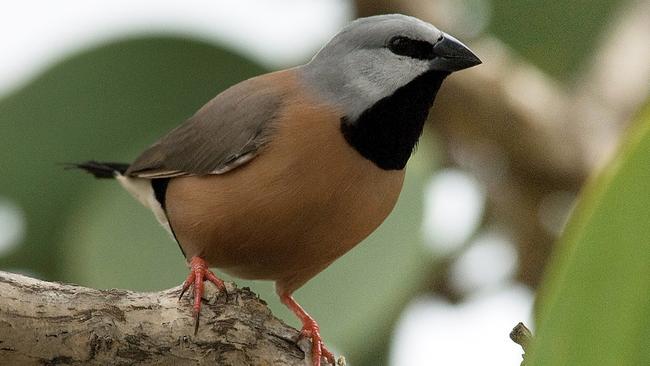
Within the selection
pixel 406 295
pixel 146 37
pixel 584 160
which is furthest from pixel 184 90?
pixel 584 160

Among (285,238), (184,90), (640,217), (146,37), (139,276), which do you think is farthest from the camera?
(184,90)

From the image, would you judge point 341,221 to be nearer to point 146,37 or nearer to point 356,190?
point 356,190

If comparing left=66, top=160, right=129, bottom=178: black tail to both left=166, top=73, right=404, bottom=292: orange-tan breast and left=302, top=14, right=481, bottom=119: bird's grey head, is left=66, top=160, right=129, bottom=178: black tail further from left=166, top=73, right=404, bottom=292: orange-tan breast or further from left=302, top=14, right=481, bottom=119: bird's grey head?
left=302, top=14, right=481, bottom=119: bird's grey head

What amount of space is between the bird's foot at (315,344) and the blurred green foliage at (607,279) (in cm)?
176

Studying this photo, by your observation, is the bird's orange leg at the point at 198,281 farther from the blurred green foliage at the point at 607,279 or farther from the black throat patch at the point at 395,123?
the blurred green foliage at the point at 607,279

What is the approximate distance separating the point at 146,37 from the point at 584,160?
1.92 meters

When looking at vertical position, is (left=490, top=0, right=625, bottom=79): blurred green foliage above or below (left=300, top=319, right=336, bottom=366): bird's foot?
above

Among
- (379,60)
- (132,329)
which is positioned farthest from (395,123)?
(132,329)

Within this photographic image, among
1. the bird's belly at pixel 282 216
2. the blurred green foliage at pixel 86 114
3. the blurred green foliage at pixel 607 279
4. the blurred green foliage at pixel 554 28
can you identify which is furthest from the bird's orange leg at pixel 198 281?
the blurred green foliage at pixel 554 28

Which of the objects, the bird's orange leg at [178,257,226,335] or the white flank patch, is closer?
the bird's orange leg at [178,257,226,335]

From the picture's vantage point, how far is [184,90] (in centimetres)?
389

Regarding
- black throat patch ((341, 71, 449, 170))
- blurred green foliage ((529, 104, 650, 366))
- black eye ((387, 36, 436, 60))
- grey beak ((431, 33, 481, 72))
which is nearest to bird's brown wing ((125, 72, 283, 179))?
black throat patch ((341, 71, 449, 170))

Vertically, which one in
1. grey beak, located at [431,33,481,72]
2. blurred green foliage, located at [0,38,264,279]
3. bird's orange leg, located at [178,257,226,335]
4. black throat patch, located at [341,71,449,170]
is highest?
blurred green foliage, located at [0,38,264,279]

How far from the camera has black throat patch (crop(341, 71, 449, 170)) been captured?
117 inches
